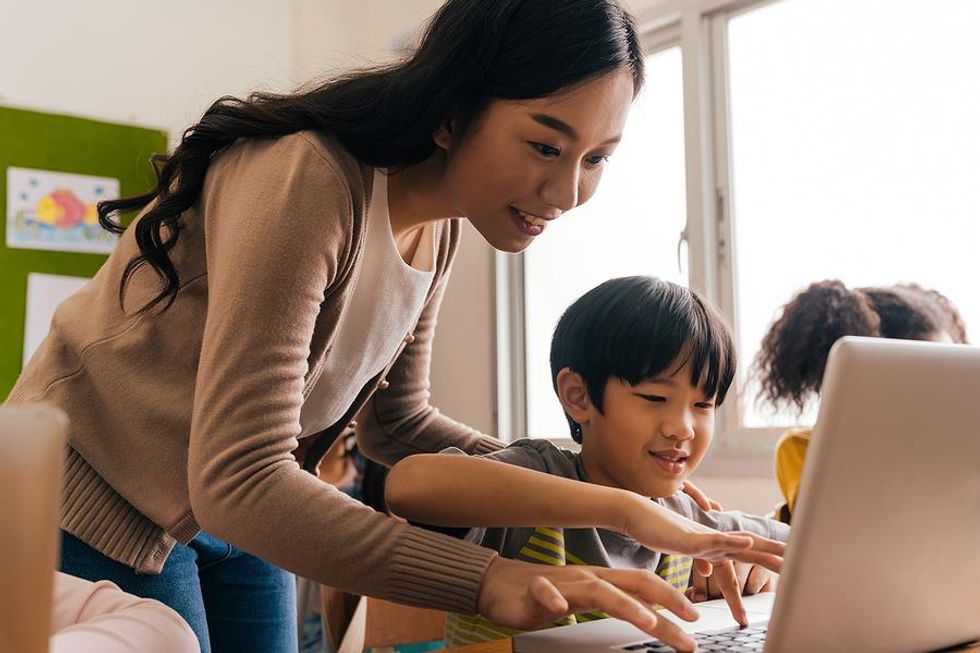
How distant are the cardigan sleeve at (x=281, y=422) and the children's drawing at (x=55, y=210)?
250 centimetres

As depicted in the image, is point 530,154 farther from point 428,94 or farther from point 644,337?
point 644,337

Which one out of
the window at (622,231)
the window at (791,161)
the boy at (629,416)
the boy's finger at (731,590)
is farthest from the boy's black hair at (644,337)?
the window at (622,231)

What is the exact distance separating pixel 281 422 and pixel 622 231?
244 centimetres

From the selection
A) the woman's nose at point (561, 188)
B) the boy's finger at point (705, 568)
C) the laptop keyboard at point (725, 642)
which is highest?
the woman's nose at point (561, 188)

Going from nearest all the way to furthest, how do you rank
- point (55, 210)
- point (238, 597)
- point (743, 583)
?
point (743, 583) < point (238, 597) < point (55, 210)

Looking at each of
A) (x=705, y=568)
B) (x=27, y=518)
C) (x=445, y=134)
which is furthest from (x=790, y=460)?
(x=27, y=518)

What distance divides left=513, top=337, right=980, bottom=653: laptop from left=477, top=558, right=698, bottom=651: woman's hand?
0.03 metres

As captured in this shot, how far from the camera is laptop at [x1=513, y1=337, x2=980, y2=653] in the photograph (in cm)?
59

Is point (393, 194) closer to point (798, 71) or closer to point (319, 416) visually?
point (319, 416)

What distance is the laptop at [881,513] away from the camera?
0.59m

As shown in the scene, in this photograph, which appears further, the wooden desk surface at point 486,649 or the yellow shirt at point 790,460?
the yellow shirt at point 790,460

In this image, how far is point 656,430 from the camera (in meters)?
1.15

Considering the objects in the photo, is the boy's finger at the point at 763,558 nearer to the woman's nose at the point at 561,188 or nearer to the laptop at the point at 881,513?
the laptop at the point at 881,513

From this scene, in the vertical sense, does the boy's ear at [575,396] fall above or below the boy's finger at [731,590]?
above
